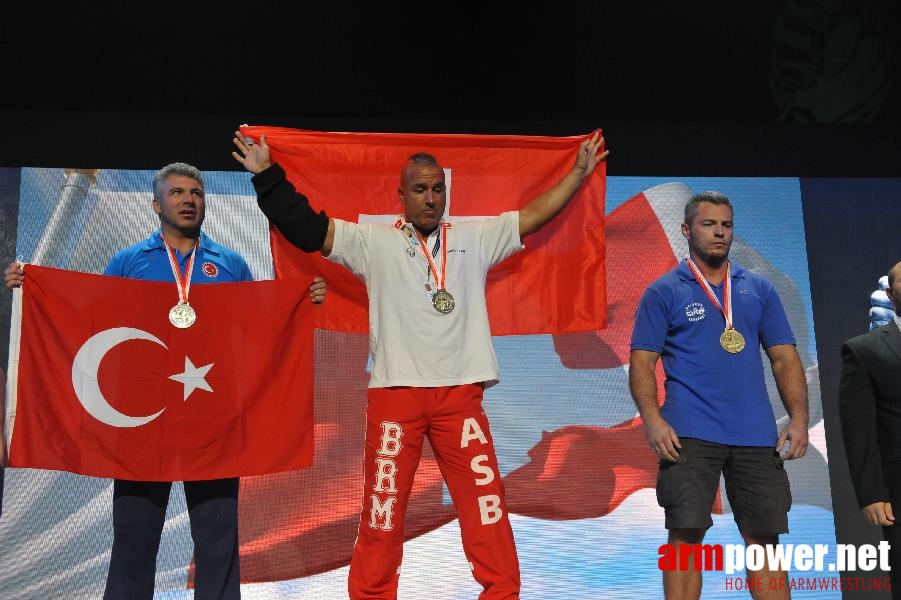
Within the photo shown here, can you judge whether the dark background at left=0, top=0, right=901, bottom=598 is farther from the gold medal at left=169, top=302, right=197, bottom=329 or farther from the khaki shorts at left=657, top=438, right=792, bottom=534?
the khaki shorts at left=657, top=438, right=792, bottom=534

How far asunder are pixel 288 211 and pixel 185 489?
3.42ft

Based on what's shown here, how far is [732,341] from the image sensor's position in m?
3.15

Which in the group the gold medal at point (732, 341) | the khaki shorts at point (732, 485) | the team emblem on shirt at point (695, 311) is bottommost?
the khaki shorts at point (732, 485)

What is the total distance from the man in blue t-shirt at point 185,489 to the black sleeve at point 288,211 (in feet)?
0.16

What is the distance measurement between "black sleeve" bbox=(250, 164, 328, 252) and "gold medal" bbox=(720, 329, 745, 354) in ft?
4.59

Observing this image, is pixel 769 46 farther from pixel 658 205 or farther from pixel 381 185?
pixel 381 185

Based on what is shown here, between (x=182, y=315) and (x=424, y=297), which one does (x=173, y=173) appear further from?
(x=424, y=297)

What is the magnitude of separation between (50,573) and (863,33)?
187 inches

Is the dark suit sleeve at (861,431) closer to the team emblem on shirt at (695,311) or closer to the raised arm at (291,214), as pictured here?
the team emblem on shirt at (695,311)

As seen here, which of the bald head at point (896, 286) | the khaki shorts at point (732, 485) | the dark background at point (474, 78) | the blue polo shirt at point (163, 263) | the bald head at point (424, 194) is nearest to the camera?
the khaki shorts at point (732, 485)

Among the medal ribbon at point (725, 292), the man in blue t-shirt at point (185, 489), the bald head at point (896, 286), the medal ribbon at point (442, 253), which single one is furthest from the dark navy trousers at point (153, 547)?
the bald head at point (896, 286)

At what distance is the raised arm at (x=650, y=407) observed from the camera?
3014mm

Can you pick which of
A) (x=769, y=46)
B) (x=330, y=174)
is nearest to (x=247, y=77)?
(x=330, y=174)

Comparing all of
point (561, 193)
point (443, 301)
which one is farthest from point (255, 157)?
point (561, 193)
